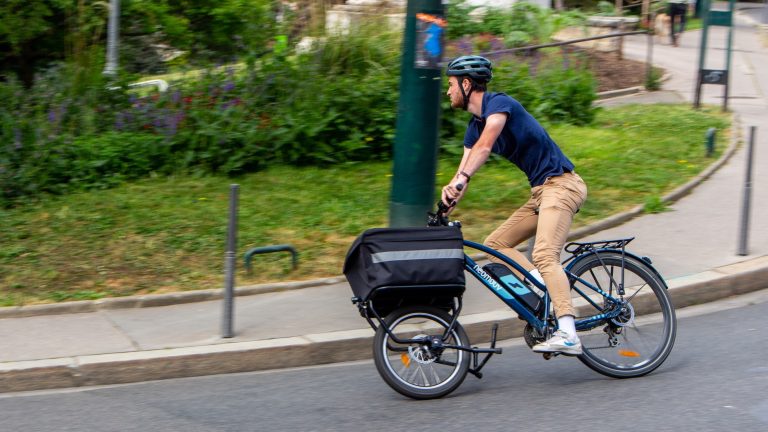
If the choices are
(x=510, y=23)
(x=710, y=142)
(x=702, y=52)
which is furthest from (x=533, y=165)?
(x=510, y=23)

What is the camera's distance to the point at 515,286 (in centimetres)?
592

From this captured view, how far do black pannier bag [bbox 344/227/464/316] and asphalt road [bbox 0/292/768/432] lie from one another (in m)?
0.66

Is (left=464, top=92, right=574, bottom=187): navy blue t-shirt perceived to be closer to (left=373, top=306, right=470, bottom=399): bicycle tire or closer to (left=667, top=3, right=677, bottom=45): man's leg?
(left=373, top=306, right=470, bottom=399): bicycle tire

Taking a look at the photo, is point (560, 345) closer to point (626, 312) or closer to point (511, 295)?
point (511, 295)

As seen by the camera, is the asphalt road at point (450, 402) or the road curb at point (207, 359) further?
the road curb at point (207, 359)

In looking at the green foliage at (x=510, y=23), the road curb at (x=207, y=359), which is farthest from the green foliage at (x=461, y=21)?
the road curb at (x=207, y=359)

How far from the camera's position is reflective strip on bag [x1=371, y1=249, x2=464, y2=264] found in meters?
5.48

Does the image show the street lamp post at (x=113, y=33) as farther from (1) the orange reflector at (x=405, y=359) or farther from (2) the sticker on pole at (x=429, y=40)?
(1) the orange reflector at (x=405, y=359)

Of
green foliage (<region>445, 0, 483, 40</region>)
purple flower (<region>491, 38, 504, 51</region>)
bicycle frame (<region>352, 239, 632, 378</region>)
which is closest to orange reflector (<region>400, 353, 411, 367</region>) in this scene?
bicycle frame (<region>352, 239, 632, 378</region>)

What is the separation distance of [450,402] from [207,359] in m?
1.61

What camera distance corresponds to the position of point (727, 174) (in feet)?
37.6

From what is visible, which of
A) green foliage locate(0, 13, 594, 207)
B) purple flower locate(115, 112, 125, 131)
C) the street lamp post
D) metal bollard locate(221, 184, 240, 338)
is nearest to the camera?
metal bollard locate(221, 184, 240, 338)

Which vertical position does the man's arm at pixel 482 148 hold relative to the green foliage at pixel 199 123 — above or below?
above

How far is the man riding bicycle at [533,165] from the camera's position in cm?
569
